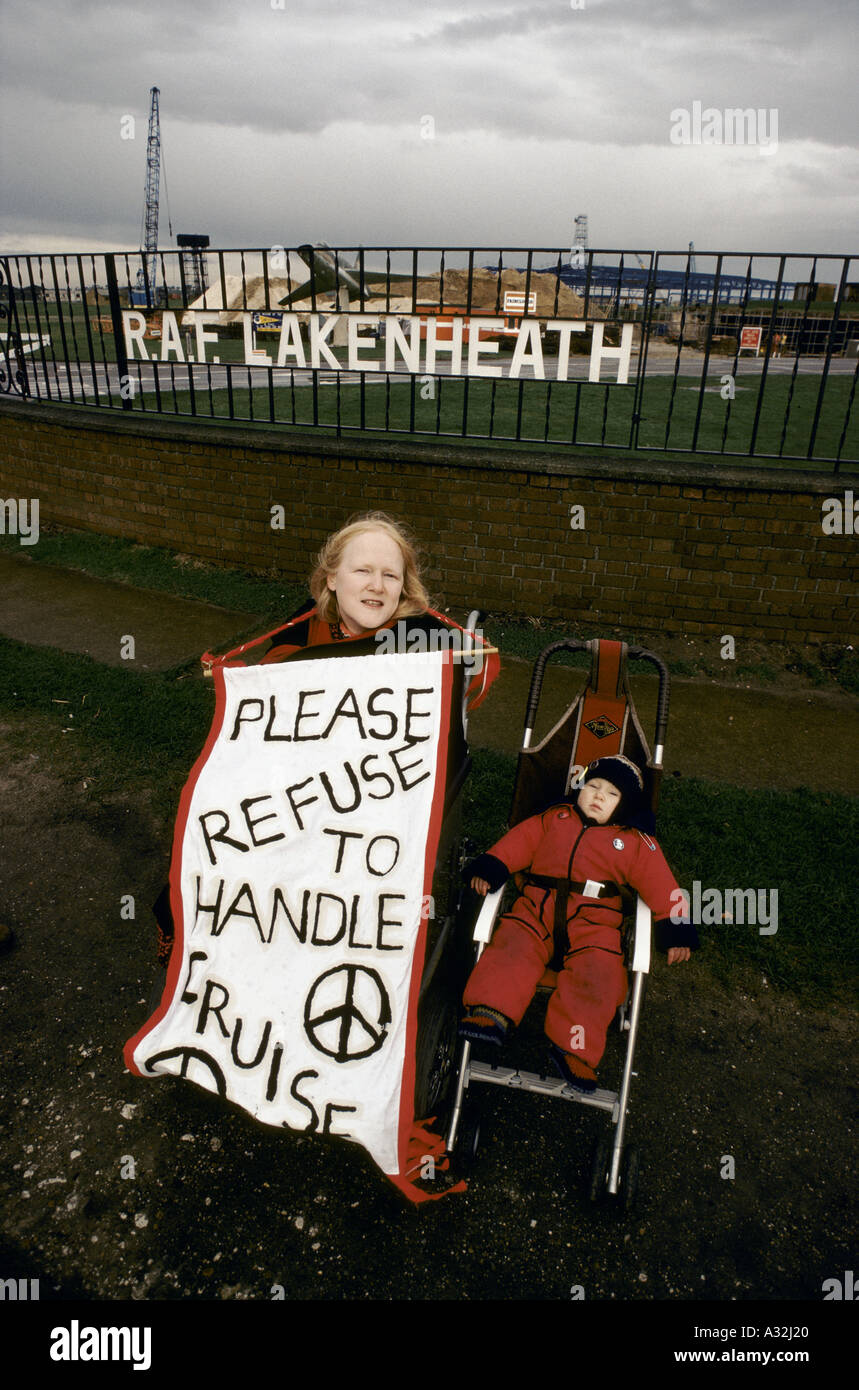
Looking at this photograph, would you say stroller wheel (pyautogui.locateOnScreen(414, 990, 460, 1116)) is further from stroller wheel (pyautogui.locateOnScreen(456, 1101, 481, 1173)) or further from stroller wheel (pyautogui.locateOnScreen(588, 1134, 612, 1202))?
stroller wheel (pyautogui.locateOnScreen(588, 1134, 612, 1202))

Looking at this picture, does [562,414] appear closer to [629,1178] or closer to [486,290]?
[629,1178]

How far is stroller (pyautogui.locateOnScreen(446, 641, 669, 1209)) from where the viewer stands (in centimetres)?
251

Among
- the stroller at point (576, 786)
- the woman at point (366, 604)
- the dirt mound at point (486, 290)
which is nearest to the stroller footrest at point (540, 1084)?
the stroller at point (576, 786)

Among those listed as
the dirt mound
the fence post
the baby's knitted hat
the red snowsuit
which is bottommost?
the red snowsuit

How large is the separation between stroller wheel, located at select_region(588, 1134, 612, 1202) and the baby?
0.22 metres

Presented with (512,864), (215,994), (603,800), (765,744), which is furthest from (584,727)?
(765,744)

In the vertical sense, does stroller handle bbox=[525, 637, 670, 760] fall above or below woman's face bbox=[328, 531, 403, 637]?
below

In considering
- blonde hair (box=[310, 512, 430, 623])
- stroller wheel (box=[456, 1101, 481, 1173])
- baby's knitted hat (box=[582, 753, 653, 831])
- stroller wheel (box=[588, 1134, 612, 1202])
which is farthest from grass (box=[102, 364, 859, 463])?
stroller wheel (box=[588, 1134, 612, 1202])

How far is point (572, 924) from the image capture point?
2826 millimetres

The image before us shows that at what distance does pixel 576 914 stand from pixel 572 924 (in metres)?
0.04

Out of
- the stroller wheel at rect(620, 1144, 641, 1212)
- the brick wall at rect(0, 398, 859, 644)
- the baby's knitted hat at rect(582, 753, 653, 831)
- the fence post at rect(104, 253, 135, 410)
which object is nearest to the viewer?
the stroller wheel at rect(620, 1144, 641, 1212)
